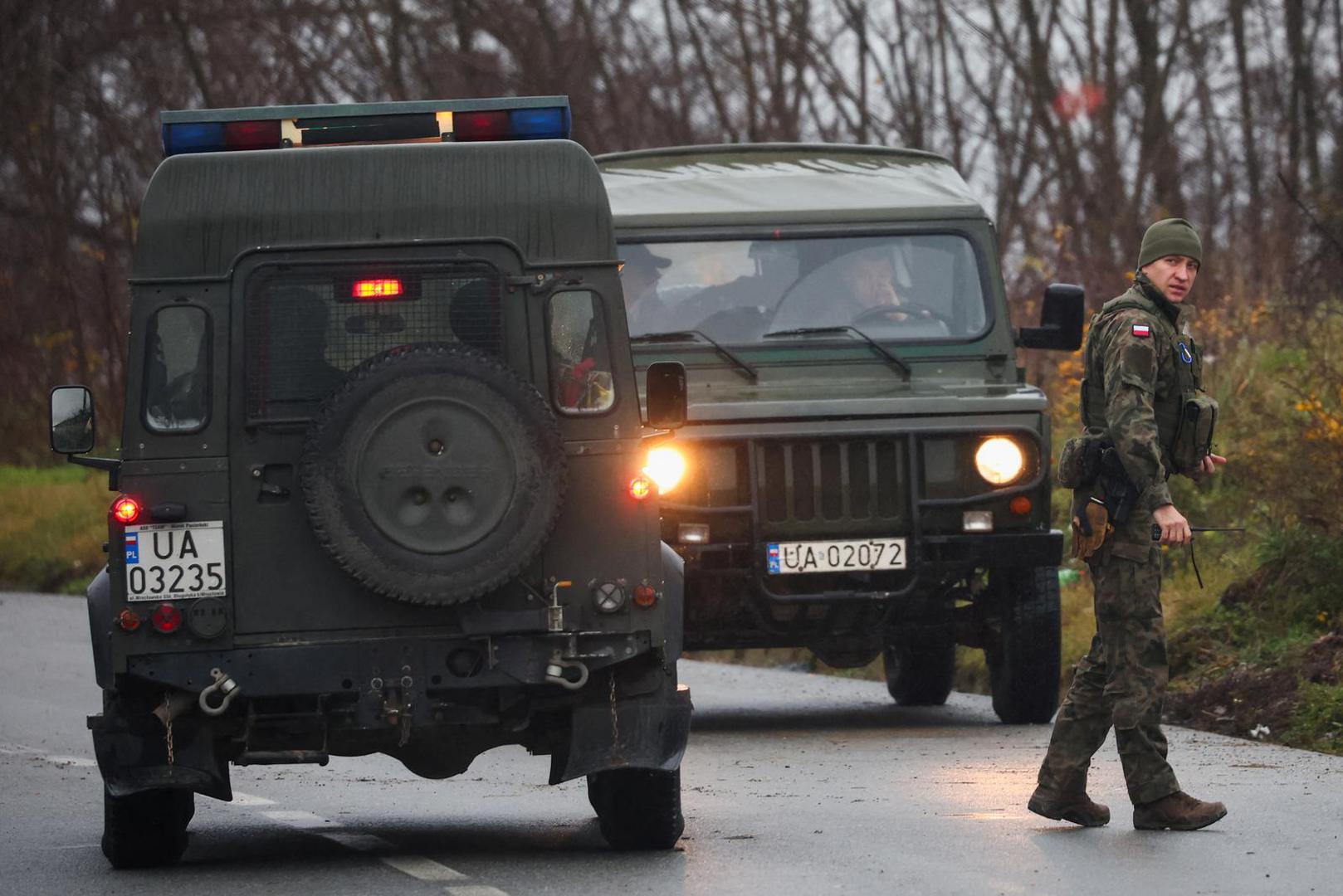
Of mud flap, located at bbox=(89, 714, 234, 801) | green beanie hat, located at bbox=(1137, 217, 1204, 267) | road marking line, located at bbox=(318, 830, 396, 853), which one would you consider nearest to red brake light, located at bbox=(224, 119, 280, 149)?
mud flap, located at bbox=(89, 714, 234, 801)

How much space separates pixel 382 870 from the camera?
303 inches

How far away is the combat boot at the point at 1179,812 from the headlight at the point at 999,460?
145 inches

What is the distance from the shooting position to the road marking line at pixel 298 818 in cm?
918

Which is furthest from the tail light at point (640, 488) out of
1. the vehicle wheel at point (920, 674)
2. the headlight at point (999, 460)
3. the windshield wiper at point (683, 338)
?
the vehicle wheel at point (920, 674)

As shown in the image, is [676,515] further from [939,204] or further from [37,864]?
[37,864]

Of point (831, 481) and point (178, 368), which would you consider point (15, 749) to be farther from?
point (178, 368)

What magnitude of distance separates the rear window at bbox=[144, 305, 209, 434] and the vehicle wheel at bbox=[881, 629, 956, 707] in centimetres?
611

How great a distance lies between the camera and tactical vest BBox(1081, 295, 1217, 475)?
26.7 feet

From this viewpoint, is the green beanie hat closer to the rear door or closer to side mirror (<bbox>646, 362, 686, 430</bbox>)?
side mirror (<bbox>646, 362, 686, 430</bbox>)

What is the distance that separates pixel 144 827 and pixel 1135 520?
3.37 m

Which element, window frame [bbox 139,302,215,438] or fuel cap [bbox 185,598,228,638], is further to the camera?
window frame [bbox 139,302,215,438]

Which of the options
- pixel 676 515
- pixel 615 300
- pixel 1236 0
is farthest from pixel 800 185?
pixel 1236 0

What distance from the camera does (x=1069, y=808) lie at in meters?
8.10

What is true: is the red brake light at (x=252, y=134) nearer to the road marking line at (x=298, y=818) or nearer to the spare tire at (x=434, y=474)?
the spare tire at (x=434, y=474)
